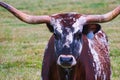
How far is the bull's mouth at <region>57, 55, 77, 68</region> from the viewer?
289 inches

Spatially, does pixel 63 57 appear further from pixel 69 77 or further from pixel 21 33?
pixel 21 33

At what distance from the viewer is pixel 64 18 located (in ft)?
25.6

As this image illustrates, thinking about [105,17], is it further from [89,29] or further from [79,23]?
[79,23]

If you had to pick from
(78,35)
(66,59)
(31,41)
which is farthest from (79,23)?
(31,41)

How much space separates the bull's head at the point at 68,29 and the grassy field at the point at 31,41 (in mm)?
4935

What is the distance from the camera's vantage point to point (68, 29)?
7.63 metres

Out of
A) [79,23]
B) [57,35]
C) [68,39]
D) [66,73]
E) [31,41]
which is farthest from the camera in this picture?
[31,41]

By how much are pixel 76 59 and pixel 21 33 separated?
17.5m

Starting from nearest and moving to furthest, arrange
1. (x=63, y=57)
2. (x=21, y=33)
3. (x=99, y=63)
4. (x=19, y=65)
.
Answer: (x=63, y=57) → (x=99, y=63) → (x=19, y=65) → (x=21, y=33)

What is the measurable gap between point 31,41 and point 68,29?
13.8 metres

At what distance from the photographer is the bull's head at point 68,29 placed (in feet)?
24.5

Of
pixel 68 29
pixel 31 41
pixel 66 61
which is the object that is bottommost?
pixel 31 41

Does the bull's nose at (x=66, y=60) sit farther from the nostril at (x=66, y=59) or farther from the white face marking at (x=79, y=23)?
the white face marking at (x=79, y=23)

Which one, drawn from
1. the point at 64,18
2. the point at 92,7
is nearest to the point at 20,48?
the point at 64,18
